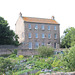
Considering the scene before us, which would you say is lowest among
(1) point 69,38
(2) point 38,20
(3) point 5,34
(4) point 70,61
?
(4) point 70,61

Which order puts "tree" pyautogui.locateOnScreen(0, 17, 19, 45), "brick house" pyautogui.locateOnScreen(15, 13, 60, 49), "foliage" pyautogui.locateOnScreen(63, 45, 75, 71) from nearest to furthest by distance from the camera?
1. "foliage" pyautogui.locateOnScreen(63, 45, 75, 71)
2. "tree" pyautogui.locateOnScreen(0, 17, 19, 45)
3. "brick house" pyautogui.locateOnScreen(15, 13, 60, 49)

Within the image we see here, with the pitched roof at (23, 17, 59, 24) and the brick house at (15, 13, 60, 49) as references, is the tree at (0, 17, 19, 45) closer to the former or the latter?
the brick house at (15, 13, 60, 49)

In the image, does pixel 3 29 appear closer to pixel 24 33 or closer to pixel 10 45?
pixel 10 45

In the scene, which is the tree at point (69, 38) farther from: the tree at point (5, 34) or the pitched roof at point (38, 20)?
the tree at point (5, 34)

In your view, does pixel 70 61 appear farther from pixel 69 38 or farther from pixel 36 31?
pixel 36 31

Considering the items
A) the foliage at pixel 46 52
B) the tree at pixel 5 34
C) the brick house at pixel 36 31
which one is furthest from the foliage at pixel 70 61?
the brick house at pixel 36 31

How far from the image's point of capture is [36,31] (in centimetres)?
4078

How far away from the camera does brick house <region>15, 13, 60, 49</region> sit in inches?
1544

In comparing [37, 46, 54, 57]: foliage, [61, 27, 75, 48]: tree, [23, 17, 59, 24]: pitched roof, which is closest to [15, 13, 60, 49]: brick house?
[23, 17, 59, 24]: pitched roof

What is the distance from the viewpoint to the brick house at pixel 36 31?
129 feet

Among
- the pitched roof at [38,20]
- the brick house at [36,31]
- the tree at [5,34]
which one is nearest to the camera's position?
the tree at [5,34]

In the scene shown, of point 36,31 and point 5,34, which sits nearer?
point 5,34

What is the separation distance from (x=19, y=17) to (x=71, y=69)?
3424cm

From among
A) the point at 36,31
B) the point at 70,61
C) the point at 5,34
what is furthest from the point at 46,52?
the point at 36,31
